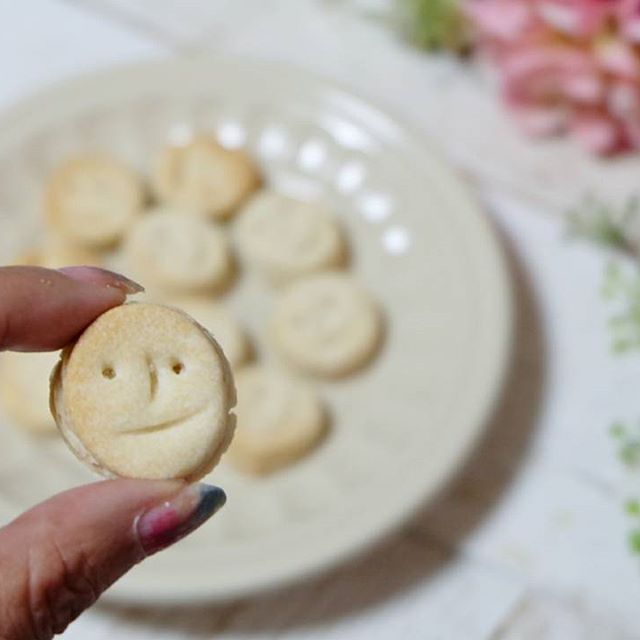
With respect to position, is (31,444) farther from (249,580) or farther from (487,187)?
(487,187)

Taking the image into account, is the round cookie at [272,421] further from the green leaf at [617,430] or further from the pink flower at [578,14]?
the pink flower at [578,14]

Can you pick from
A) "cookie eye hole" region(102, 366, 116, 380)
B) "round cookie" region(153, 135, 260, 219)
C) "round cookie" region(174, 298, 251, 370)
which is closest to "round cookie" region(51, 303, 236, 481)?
"cookie eye hole" region(102, 366, 116, 380)

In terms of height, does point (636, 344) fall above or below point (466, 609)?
above

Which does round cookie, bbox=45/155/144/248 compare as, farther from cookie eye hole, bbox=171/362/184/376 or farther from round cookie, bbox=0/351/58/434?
cookie eye hole, bbox=171/362/184/376

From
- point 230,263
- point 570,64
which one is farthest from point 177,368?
point 570,64

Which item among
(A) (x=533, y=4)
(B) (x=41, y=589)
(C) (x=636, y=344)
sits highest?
(A) (x=533, y=4)

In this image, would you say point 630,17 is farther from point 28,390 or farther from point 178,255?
point 28,390

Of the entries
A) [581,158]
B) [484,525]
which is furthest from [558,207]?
[484,525]
